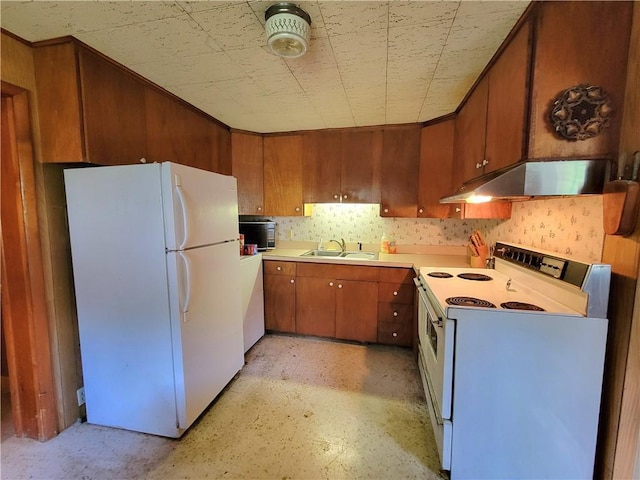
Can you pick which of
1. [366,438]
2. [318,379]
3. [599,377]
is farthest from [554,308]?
[318,379]

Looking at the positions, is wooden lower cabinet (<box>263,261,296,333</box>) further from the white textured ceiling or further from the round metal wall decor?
the round metal wall decor

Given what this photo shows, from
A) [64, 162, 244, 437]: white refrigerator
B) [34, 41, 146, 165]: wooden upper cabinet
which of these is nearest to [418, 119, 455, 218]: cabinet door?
[64, 162, 244, 437]: white refrigerator

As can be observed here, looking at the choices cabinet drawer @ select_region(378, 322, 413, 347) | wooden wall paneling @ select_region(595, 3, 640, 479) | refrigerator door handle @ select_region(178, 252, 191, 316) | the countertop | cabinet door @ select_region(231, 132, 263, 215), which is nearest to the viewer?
wooden wall paneling @ select_region(595, 3, 640, 479)

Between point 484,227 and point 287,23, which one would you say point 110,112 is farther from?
point 484,227

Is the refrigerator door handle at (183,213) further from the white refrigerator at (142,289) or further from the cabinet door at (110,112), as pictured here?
the cabinet door at (110,112)

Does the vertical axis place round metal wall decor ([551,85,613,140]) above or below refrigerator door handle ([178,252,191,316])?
above

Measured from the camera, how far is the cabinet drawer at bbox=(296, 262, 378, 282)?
2770 millimetres

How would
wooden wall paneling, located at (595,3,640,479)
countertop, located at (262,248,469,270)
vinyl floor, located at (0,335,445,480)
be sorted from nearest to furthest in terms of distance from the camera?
wooden wall paneling, located at (595,3,640,479) < vinyl floor, located at (0,335,445,480) < countertop, located at (262,248,469,270)

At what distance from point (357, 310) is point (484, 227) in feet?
4.97

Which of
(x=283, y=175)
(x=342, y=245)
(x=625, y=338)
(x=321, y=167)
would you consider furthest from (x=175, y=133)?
(x=625, y=338)

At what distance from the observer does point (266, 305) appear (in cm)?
308

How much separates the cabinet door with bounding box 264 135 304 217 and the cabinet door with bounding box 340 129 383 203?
510 millimetres

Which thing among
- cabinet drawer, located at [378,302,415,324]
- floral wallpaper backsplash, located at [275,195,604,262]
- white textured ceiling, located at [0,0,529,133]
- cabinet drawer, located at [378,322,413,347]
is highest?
white textured ceiling, located at [0,0,529,133]

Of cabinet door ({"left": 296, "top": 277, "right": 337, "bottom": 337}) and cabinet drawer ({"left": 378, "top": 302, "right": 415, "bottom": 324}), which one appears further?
cabinet door ({"left": 296, "top": 277, "right": 337, "bottom": 337})
